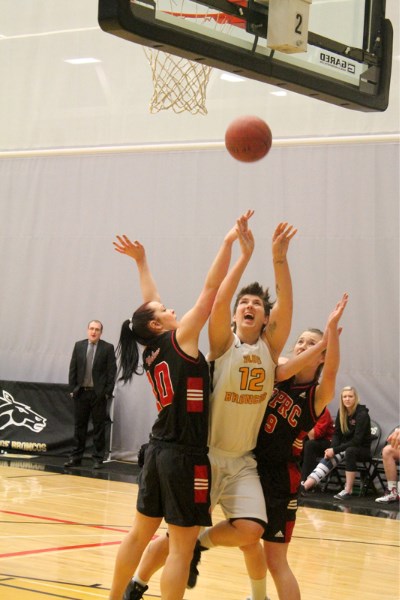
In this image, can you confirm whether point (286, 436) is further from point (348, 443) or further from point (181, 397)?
point (348, 443)

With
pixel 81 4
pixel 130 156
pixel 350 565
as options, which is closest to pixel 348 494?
pixel 350 565

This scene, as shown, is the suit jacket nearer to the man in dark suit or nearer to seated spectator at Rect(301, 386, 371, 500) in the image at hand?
the man in dark suit

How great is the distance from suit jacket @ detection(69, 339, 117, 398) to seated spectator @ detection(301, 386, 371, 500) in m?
3.07

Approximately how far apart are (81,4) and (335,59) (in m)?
8.97

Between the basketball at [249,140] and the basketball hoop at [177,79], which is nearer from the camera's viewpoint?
the basketball at [249,140]

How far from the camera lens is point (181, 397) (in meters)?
4.62

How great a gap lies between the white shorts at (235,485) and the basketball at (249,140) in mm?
1731

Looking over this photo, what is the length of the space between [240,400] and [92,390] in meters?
7.79

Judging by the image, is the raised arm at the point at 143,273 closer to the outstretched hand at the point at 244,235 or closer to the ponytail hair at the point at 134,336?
the ponytail hair at the point at 134,336

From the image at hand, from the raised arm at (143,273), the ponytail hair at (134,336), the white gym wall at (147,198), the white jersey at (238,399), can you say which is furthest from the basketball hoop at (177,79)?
the white jersey at (238,399)

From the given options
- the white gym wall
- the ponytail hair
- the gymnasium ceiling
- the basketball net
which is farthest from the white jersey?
the gymnasium ceiling

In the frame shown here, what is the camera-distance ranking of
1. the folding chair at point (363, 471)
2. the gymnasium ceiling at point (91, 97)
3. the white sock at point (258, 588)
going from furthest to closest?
1. the gymnasium ceiling at point (91, 97)
2. the folding chair at point (363, 471)
3. the white sock at point (258, 588)

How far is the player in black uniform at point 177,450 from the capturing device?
4512 mm

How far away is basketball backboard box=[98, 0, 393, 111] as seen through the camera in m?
4.77
